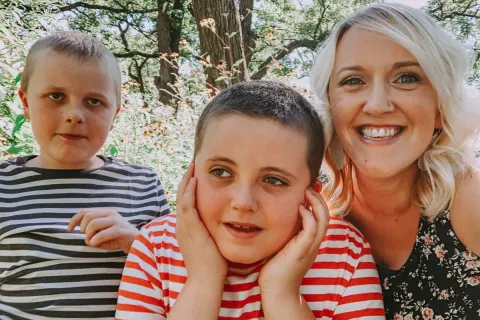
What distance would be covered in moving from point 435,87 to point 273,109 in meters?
0.72

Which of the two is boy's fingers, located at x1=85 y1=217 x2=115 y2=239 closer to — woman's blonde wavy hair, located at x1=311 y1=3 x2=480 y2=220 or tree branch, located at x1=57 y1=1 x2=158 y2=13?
woman's blonde wavy hair, located at x1=311 y1=3 x2=480 y2=220

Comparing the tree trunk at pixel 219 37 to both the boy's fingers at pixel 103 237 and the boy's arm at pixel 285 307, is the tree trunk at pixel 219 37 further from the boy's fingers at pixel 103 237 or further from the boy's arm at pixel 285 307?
the boy's arm at pixel 285 307

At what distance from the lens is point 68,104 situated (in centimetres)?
194

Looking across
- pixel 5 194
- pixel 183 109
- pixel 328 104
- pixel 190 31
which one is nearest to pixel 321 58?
pixel 328 104

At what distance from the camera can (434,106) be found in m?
1.89

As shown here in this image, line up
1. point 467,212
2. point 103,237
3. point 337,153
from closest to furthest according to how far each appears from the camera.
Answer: point 103,237 < point 467,212 < point 337,153

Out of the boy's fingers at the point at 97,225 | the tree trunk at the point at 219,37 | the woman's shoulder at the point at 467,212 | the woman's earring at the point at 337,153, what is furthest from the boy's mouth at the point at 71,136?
the tree trunk at the point at 219,37

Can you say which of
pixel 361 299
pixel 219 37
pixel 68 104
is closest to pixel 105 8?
pixel 219 37

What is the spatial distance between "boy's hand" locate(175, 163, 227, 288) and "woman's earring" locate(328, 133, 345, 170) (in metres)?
0.80

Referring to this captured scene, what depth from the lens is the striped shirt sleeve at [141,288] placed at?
5.10ft

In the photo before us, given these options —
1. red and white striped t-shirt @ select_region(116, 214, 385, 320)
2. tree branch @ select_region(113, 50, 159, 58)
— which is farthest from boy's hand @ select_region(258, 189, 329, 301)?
tree branch @ select_region(113, 50, 159, 58)

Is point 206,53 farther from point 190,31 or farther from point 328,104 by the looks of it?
point 190,31

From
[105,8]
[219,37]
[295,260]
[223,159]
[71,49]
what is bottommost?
[295,260]

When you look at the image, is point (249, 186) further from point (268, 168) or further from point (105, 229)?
point (105, 229)
